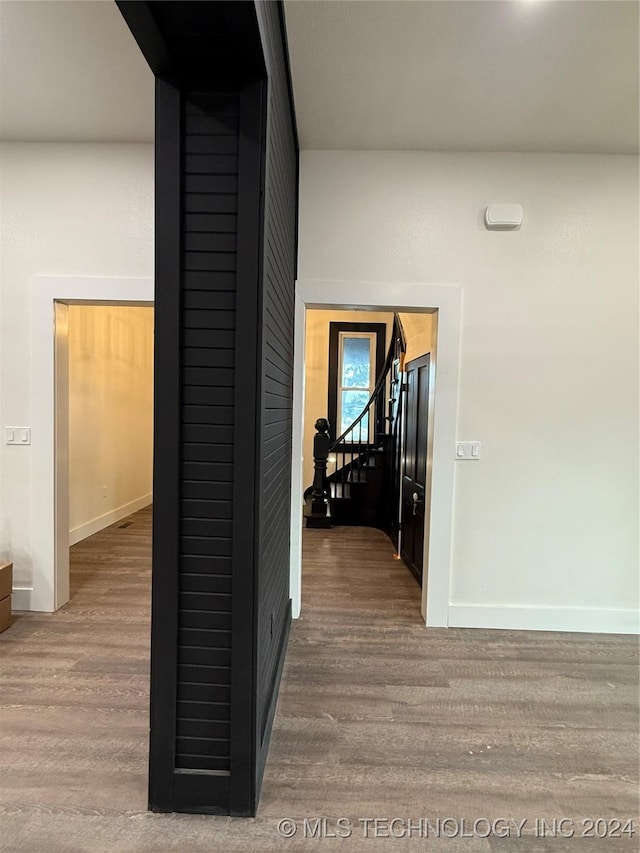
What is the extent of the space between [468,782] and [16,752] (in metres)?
1.83

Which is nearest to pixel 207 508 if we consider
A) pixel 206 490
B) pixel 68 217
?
pixel 206 490

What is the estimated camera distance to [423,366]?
148 inches

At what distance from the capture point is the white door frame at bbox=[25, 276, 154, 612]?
2.91 metres

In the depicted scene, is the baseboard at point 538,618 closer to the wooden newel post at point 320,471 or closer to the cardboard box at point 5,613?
the wooden newel post at point 320,471

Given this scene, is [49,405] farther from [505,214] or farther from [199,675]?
[505,214]

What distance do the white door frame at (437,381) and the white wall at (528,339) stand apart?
70mm

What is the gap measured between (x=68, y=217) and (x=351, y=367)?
16.2ft

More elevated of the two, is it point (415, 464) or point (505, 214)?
point (505, 214)

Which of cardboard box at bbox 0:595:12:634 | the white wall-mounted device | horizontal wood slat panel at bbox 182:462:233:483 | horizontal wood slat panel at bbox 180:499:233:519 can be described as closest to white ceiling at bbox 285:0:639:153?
the white wall-mounted device

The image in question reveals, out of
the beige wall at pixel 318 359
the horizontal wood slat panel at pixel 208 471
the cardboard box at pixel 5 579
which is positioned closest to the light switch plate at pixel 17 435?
the cardboard box at pixel 5 579

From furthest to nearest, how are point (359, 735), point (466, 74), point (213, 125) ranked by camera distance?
point (466, 74) → point (359, 735) → point (213, 125)

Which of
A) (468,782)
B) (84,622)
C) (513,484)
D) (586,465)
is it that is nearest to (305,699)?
(468,782)

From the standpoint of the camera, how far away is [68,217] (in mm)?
2891

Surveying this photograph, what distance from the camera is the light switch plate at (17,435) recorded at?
9.79 ft
